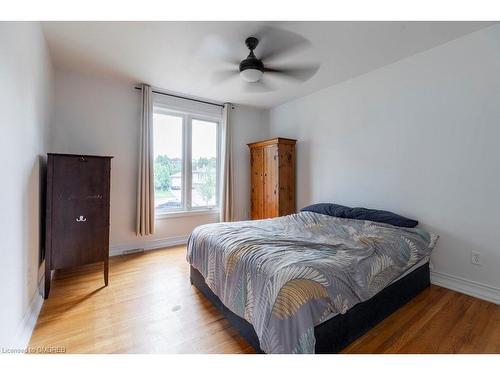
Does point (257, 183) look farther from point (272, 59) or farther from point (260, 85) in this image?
point (272, 59)

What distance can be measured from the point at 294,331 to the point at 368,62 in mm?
3086

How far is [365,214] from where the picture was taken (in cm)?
284

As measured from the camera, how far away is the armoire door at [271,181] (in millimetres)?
3998

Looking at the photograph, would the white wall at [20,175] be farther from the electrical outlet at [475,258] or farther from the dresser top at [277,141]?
the electrical outlet at [475,258]

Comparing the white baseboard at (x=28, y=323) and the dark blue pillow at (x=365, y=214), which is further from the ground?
the dark blue pillow at (x=365, y=214)

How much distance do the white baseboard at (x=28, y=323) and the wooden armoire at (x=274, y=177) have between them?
3.05 metres

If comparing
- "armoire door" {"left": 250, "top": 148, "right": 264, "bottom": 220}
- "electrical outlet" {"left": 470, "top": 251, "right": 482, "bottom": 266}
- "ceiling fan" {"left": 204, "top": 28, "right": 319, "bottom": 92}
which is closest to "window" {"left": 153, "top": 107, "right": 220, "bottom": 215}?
"armoire door" {"left": 250, "top": 148, "right": 264, "bottom": 220}

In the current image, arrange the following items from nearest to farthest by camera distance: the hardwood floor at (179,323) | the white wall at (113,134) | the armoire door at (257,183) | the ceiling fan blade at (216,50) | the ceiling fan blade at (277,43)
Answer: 1. the hardwood floor at (179,323)
2. the ceiling fan blade at (277,43)
3. the ceiling fan blade at (216,50)
4. the white wall at (113,134)
5. the armoire door at (257,183)

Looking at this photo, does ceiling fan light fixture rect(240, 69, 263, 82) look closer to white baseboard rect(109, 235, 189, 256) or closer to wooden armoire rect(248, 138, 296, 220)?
wooden armoire rect(248, 138, 296, 220)

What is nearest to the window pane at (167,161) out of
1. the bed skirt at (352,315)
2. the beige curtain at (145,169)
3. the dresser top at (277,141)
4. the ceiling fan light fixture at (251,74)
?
the beige curtain at (145,169)

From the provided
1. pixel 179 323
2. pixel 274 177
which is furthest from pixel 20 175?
pixel 274 177

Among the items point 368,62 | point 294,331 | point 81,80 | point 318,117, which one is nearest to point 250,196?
point 318,117

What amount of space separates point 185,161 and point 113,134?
3.73 feet

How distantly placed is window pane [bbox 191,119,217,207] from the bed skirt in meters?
2.04
